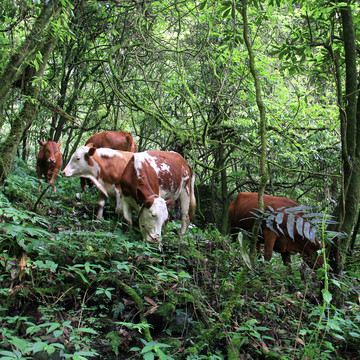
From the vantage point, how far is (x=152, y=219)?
5.02m

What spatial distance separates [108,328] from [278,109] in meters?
6.77

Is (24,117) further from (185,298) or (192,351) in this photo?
(192,351)

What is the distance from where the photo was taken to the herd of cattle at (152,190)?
205 inches

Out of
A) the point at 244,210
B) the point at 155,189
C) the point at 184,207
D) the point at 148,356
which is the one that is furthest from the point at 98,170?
the point at 148,356

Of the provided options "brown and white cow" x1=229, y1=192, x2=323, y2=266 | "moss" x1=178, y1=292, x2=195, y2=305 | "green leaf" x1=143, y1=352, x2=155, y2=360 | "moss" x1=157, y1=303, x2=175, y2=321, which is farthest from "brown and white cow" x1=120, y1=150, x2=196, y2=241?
"green leaf" x1=143, y1=352, x2=155, y2=360

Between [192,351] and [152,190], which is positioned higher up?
[152,190]

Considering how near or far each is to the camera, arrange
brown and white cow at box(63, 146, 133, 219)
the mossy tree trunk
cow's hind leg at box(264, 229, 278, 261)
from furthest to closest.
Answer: brown and white cow at box(63, 146, 133, 219), cow's hind leg at box(264, 229, 278, 261), the mossy tree trunk

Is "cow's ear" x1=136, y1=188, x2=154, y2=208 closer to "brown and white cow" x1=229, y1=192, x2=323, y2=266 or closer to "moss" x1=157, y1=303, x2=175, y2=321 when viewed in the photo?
"brown and white cow" x1=229, y1=192, x2=323, y2=266

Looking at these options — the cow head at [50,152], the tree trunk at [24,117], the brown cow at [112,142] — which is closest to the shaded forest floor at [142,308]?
the tree trunk at [24,117]

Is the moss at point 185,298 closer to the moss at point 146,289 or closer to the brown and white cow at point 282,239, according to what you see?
the moss at point 146,289

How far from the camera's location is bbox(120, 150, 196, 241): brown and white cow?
16.6ft

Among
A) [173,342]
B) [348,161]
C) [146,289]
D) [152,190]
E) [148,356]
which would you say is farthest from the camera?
[152,190]

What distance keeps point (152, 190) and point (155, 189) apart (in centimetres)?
22

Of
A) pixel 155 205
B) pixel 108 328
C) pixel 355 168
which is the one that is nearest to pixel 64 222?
pixel 155 205
